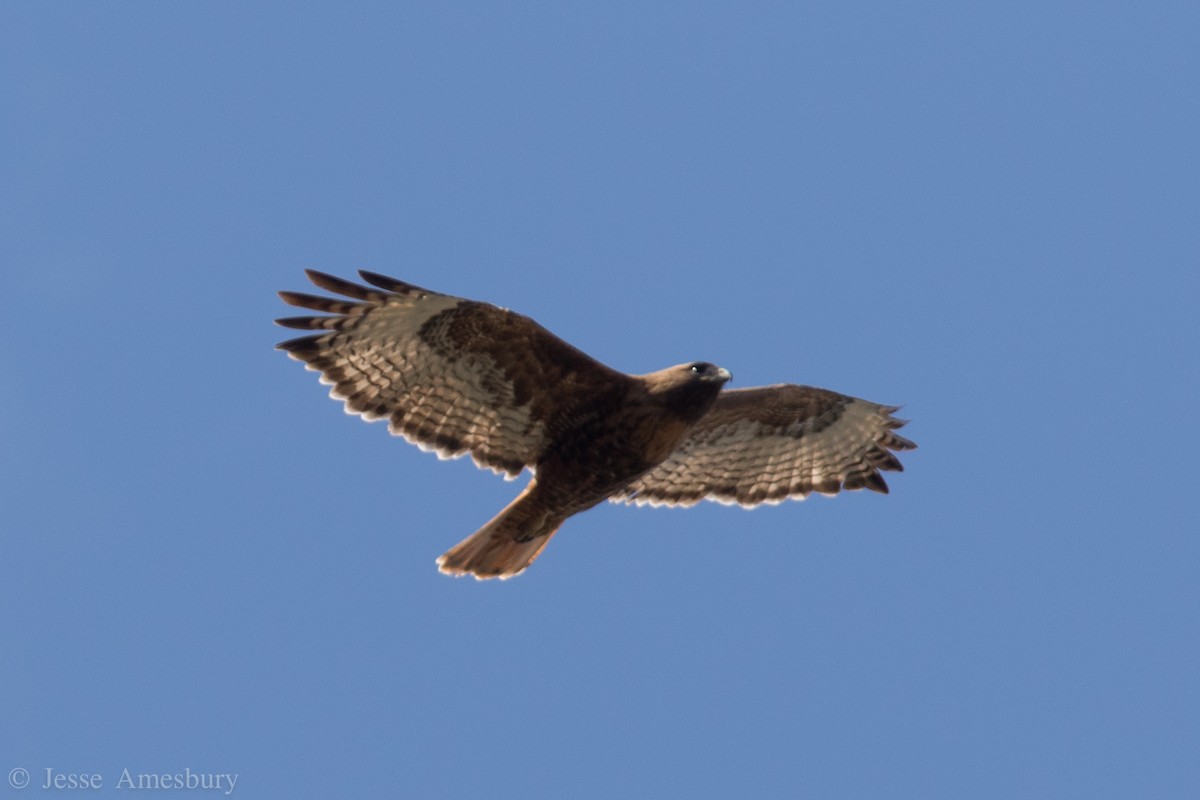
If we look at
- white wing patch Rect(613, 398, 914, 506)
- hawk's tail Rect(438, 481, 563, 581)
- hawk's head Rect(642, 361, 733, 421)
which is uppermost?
white wing patch Rect(613, 398, 914, 506)

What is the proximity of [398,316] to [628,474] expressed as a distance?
2.01 meters

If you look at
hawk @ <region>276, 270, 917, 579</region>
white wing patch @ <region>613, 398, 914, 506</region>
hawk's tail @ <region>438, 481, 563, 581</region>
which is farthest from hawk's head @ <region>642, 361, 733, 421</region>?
white wing patch @ <region>613, 398, 914, 506</region>

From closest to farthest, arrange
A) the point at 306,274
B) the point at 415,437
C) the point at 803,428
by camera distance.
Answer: the point at 306,274
the point at 415,437
the point at 803,428

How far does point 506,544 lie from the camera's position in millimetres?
13000

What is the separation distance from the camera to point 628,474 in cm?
1255

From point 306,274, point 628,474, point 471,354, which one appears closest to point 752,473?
point 628,474

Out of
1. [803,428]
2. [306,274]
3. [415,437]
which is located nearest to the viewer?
[306,274]

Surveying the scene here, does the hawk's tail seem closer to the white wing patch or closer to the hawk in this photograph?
the hawk

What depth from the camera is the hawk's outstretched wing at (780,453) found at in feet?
45.6

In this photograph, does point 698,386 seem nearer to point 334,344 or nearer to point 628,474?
point 628,474

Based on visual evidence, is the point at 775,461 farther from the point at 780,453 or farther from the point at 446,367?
the point at 446,367

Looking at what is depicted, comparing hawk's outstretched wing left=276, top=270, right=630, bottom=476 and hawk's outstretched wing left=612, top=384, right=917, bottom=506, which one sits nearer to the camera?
hawk's outstretched wing left=276, top=270, right=630, bottom=476

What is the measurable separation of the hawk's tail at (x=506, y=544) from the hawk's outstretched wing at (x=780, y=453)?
0.98 meters

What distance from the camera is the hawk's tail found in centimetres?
1282
